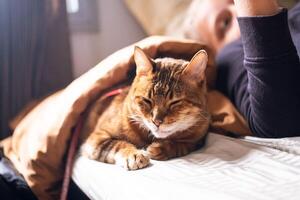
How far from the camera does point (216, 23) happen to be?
1.52 metres

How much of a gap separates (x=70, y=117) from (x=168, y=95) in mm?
301

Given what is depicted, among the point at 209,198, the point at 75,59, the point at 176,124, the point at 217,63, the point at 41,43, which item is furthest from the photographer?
the point at 75,59

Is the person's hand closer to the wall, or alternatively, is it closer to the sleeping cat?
the sleeping cat

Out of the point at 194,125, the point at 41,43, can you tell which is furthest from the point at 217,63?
the point at 41,43

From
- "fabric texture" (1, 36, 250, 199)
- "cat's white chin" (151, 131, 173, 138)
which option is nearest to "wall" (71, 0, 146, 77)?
"fabric texture" (1, 36, 250, 199)

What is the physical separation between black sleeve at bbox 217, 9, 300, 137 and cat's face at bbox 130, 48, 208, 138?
12 centimetres

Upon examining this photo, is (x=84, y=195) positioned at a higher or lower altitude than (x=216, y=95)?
lower

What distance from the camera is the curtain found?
1592 mm

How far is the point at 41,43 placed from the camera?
5.37 ft

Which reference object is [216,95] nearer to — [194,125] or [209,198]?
[194,125]

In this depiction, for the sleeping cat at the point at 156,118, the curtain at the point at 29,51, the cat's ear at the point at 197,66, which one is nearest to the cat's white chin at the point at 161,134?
the sleeping cat at the point at 156,118

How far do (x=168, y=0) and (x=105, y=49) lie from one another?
0.38 meters

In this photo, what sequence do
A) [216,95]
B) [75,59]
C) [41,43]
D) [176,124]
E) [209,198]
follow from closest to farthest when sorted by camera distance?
[209,198], [176,124], [216,95], [41,43], [75,59]

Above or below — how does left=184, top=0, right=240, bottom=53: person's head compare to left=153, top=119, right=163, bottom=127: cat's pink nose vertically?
above
